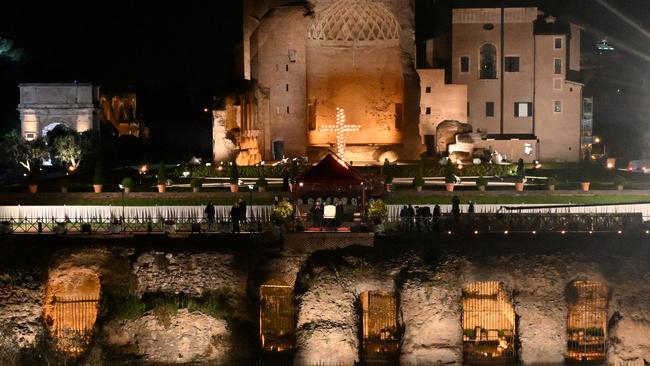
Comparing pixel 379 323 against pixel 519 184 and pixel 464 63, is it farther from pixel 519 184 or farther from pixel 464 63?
pixel 464 63

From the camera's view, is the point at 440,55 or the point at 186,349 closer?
the point at 186,349

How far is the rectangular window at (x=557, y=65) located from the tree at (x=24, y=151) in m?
30.7

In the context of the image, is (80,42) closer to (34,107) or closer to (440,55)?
(34,107)

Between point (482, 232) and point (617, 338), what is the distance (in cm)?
544

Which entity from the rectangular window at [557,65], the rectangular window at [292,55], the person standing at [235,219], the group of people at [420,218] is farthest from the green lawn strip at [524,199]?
the rectangular window at [557,65]

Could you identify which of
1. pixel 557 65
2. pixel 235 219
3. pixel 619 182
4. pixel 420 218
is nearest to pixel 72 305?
pixel 235 219

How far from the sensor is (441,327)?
32938 millimetres

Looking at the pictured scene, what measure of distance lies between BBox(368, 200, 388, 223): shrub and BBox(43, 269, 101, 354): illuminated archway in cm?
926

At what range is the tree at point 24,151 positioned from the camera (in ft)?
183

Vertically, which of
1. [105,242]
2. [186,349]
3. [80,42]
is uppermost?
[80,42]

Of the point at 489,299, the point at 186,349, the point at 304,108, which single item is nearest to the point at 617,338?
the point at 489,299

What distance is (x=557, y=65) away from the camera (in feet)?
215

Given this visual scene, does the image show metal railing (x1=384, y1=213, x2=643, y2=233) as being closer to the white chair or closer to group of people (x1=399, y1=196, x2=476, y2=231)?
group of people (x1=399, y1=196, x2=476, y2=231)

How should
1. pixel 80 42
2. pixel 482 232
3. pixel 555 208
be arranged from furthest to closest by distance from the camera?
pixel 80 42 < pixel 555 208 < pixel 482 232
